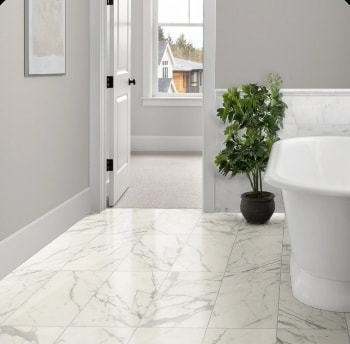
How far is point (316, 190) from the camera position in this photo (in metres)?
2.94

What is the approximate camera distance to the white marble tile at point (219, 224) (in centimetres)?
474

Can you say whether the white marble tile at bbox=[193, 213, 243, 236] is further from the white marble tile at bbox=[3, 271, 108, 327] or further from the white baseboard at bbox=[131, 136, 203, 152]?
the white baseboard at bbox=[131, 136, 203, 152]

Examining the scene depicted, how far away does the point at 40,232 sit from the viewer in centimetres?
416

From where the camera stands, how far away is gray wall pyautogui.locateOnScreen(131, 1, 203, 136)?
8.77 meters

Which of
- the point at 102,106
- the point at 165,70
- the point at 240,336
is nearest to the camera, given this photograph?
the point at 240,336

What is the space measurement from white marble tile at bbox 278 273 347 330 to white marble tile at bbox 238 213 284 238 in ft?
4.45

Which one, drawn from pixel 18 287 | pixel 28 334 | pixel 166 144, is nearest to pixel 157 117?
pixel 166 144

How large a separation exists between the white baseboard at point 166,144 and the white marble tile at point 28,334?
240 inches

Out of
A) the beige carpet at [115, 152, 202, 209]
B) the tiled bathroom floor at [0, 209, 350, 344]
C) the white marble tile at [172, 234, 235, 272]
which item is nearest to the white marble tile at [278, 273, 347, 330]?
the tiled bathroom floor at [0, 209, 350, 344]

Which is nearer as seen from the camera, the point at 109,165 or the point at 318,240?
the point at 318,240

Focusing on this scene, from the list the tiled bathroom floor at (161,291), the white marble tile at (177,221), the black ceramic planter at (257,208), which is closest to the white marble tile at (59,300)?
the tiled bathroom floor at (161,291)

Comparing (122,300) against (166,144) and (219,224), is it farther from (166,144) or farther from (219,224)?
(166,144)

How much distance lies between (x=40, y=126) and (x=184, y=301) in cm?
153

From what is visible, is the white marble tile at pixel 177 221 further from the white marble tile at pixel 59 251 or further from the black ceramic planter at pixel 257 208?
the white marble tile at pixel 59 251
